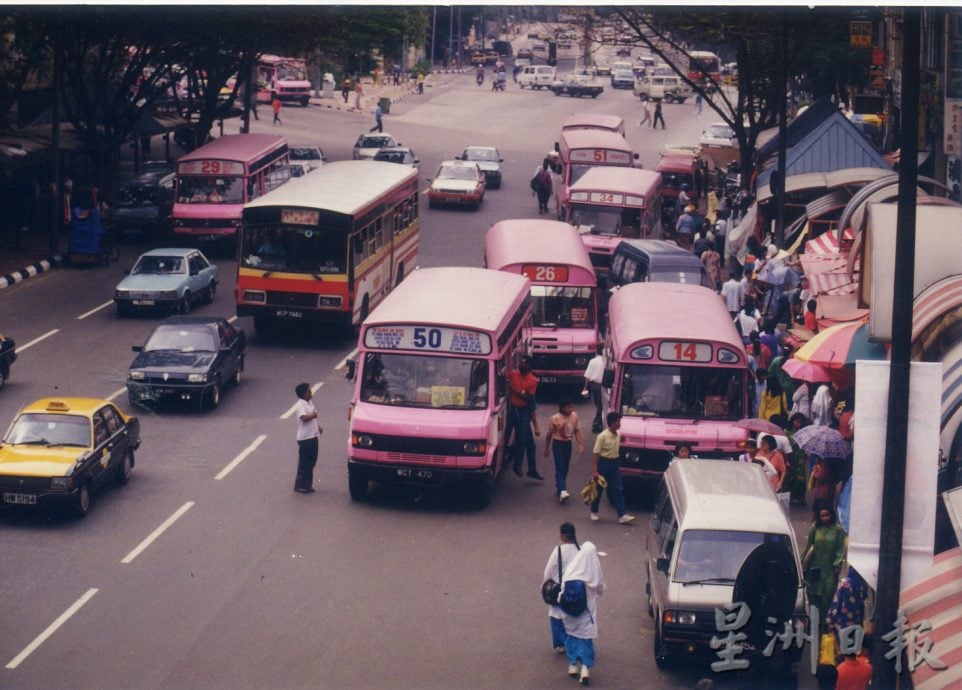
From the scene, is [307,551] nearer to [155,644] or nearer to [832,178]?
[155,644]

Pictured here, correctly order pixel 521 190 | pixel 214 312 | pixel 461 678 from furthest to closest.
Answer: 1. pixel 521 190
2. pixel 214 312
3. pixel 461 678

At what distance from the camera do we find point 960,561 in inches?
453

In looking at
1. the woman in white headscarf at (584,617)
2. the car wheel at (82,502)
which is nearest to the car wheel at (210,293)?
the car wheel at (82,502)

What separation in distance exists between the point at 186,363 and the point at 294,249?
4.64 meters

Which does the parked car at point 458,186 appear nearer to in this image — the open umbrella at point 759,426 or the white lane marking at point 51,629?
the open umbrella at point 759,426

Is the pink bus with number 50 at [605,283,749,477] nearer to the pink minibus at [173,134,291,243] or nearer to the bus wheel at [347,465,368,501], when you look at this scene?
the bus wheel at [347,465,368,501]

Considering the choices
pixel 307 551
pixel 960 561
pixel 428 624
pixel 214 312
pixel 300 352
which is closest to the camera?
pixel 960 561

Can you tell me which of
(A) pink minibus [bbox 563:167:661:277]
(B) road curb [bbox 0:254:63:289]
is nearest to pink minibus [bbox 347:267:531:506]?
(A) pink minibus [bbox 563:167:661:277]

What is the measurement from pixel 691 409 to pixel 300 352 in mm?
10715

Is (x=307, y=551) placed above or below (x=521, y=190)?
below

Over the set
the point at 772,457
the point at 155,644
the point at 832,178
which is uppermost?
the point at 832,178

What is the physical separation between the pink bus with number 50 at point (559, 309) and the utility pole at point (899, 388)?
13185 millimetres

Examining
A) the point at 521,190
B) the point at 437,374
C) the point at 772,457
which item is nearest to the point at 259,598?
the point at 437,374

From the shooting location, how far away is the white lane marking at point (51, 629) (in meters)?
13.2
